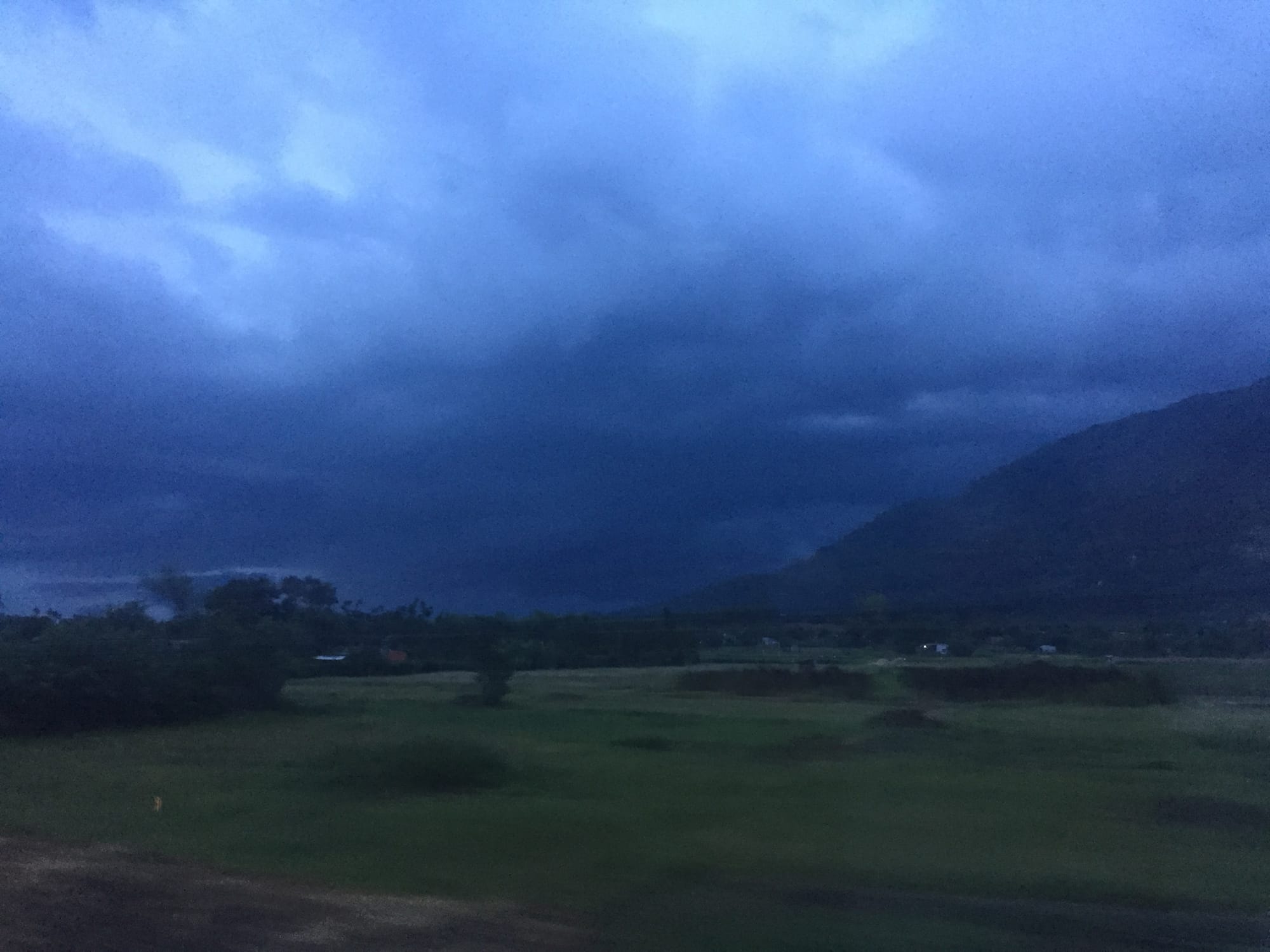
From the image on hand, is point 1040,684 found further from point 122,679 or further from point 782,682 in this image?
point 122,679

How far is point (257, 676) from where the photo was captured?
118 ft

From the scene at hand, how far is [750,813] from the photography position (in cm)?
1894

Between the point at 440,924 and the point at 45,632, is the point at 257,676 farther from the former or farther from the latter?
the point at 440,924

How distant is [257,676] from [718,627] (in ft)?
44.6

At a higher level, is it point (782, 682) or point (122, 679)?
point (122, 679)

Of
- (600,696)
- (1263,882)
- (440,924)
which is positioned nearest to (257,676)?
(600,696)

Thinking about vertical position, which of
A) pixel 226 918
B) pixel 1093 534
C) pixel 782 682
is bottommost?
pixel 226 918

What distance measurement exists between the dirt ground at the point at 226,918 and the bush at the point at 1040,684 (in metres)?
17.0

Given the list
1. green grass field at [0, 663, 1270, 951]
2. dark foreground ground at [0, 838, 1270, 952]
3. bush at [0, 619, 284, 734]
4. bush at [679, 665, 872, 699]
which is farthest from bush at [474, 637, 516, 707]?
dark foreground ground at [0, 838, 1270, 952]

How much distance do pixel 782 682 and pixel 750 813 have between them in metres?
13.3

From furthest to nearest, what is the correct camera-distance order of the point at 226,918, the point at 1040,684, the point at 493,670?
the point at 493,670 < the point at 1040,684 < the point at 226,918

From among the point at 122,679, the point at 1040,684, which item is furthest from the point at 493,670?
the point at 1040,684

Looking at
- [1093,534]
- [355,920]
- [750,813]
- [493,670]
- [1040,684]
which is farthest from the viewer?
[493,670]

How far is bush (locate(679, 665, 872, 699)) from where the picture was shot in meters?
30.6
